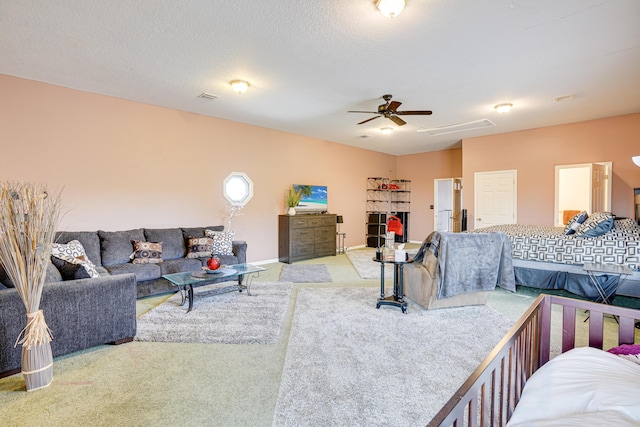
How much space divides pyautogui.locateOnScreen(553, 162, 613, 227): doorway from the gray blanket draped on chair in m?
3.31

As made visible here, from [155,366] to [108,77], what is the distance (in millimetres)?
3491

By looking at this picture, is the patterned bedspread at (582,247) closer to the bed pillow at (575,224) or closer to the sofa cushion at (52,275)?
the bed pillow at (575,224)

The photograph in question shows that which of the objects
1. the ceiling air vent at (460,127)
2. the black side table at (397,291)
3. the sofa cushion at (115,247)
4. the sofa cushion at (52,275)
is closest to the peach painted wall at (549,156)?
the ceiling air vent at (460,127)

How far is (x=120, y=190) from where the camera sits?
4.58 meters

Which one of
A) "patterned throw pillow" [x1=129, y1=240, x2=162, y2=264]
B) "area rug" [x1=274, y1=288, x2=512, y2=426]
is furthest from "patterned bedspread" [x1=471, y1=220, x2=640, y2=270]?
"patterned throw pillow" [x1=129, y1=240, x2=162, y2=264]

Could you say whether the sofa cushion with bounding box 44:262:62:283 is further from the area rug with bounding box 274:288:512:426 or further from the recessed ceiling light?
the recessed ceiling light

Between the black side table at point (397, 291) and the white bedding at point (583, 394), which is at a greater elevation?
the white bedding at point (583, 394)

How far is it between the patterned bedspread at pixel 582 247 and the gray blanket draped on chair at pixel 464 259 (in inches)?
34.4

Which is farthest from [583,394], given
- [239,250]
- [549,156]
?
[549,156]

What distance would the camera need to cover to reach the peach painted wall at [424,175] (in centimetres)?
870

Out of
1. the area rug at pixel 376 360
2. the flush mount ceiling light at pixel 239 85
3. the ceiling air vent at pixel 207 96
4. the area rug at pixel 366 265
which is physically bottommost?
the area rug at pixel 376 360

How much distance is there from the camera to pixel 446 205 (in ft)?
29.9

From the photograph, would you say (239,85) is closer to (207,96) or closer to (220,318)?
(207,96)

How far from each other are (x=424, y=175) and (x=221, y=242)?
662cm
